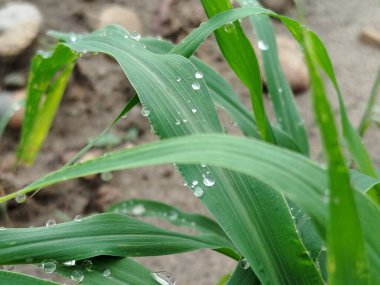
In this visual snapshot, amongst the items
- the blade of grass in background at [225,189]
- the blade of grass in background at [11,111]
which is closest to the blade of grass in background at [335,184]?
the blade of grass in background at [225,189]

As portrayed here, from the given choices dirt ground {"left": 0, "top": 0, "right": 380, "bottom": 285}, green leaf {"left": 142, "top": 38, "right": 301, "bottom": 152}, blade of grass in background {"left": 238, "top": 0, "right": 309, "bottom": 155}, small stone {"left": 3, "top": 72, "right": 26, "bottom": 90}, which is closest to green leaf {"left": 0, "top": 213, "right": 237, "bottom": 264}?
green leaf {"left": 142, "top": 38, "right": 301, "bottom": 152}

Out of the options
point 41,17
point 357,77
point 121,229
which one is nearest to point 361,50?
point 357,77

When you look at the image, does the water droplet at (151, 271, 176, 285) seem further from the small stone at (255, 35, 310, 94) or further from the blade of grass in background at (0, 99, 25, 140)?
the small stone at (255, 35, 310, 94)

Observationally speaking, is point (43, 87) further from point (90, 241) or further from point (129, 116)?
point (129, 116)

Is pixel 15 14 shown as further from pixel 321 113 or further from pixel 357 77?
pixel 321 113

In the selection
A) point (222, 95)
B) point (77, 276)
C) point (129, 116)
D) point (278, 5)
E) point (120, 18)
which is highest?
point (278, 5)

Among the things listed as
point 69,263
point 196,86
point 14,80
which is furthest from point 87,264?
point 14,80
